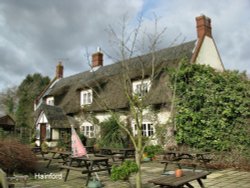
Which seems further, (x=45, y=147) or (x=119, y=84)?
(x=45, y=147)

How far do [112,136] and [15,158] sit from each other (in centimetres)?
909

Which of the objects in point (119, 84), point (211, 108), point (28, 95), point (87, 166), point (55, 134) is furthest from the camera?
point (28, 95)

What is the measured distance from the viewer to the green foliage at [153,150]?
14961 mm

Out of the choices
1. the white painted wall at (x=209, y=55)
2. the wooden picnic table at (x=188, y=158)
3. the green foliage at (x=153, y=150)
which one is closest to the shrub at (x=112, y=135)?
the green foliage at (x=153, y=150)

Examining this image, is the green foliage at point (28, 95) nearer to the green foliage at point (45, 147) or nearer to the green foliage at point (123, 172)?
the green foliage at point (45, 147)

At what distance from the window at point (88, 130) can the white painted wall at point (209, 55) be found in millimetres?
10322

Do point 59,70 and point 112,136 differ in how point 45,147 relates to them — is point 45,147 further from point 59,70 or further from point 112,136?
point 59,70

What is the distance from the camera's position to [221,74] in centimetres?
1467

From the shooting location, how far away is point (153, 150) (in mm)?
15391

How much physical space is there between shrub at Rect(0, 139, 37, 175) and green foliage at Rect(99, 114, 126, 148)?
8146 mm

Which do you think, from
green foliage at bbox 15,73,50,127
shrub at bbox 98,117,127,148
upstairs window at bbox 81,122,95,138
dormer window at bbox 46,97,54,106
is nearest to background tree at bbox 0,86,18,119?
green foliage at bbox 15,73,50,127

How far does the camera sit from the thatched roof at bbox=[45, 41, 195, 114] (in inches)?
658

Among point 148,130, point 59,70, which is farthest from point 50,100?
point 148,130

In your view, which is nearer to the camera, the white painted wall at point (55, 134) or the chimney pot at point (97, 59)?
the white painted wall at point (55, 134)
